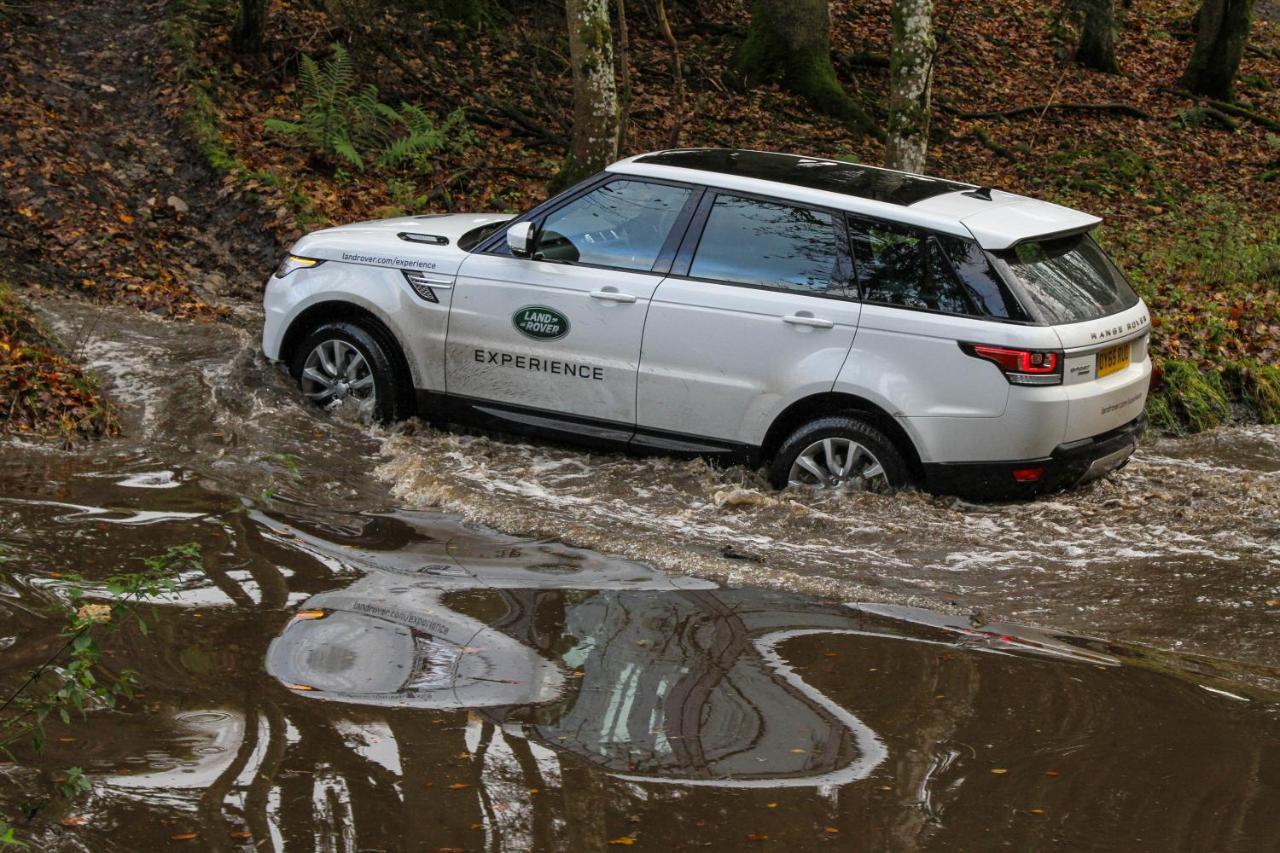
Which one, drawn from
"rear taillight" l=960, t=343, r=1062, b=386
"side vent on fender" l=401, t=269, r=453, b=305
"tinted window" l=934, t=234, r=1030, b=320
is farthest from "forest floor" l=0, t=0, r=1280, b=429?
"tinted window" l=934, t=234, r=1030, b=320

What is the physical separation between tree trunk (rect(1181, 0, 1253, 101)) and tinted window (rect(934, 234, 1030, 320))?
17.3m

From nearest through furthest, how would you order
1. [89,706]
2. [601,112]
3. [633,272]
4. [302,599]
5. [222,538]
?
[89,706] < [302,599] < [222,538] < [633,272] < [601,112]

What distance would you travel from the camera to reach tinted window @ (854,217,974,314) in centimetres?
666

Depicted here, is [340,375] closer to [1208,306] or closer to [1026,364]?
[1026,364]

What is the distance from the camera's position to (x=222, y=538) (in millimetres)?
5820

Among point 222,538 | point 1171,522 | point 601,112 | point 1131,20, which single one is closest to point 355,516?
point 222,538

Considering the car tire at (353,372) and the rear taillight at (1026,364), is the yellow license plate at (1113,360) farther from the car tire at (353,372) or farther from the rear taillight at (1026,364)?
the car tire at (353,372)

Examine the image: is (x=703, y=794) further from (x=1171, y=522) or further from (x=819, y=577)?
(x=1171, y=522)

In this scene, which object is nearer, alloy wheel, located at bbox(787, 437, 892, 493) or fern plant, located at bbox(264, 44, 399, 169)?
alloy wheel, located at bbox(787, 437, 892, 493)

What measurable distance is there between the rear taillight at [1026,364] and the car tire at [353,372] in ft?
11.3

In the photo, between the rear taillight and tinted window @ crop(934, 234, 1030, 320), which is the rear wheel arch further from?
tinted window @ crop(934, 234, 1030, 320)

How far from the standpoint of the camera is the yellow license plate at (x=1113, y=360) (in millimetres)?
6746

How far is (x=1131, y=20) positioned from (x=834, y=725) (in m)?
24.6

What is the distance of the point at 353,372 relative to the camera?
26.1ft
